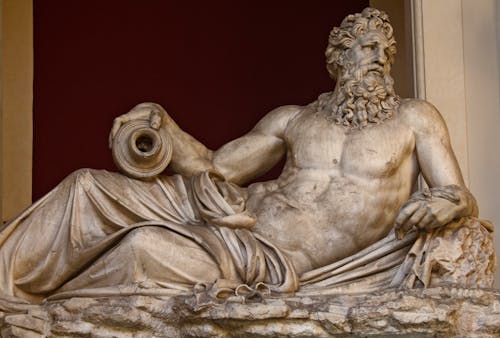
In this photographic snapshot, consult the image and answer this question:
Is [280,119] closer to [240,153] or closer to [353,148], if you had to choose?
[240,153]

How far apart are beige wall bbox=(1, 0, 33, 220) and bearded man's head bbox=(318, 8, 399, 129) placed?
237 centimetres

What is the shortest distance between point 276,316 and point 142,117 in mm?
1195

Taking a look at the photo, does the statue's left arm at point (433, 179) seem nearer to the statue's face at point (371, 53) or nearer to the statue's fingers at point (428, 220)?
the statue's fingers at point (428, 220)

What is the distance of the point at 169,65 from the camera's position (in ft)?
31.3

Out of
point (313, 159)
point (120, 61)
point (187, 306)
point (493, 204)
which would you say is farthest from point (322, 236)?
point (120, 61)

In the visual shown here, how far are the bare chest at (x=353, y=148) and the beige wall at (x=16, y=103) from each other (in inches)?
91.8

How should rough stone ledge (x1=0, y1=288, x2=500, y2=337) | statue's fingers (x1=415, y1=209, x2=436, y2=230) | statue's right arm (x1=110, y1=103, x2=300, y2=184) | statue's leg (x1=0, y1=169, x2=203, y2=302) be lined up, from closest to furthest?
rough stone ledge (x1=0, y1=288, x2=500, y2=337) → statue's fingers (x1=415, y1=209, x2=436, y2=230) → statue's leg (x1=0, y1=169, x2=203, y2=302) → statue's right arm (x1=110, y1=103, x2=300, y2=184)

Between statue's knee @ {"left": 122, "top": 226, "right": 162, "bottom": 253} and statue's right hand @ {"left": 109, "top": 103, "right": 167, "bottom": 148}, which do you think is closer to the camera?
statue's knee @ {"left": 122, "top": 226, "right": 162, "bottom": 253}

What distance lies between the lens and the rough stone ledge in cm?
658

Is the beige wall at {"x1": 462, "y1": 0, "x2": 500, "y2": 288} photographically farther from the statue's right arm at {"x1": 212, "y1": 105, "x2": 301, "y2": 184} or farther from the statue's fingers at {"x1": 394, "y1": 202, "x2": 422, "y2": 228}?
the statue's fingers at {"x1": 394, "y1": 202, "x2": 422, "y2": 228}

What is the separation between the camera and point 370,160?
7.25 metres

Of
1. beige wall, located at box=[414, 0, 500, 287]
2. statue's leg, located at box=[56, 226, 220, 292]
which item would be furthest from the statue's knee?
beige wall, located at box=[414, 0, 500, 287]

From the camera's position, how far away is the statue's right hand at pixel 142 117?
7.29 metres

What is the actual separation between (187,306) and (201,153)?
103cm
